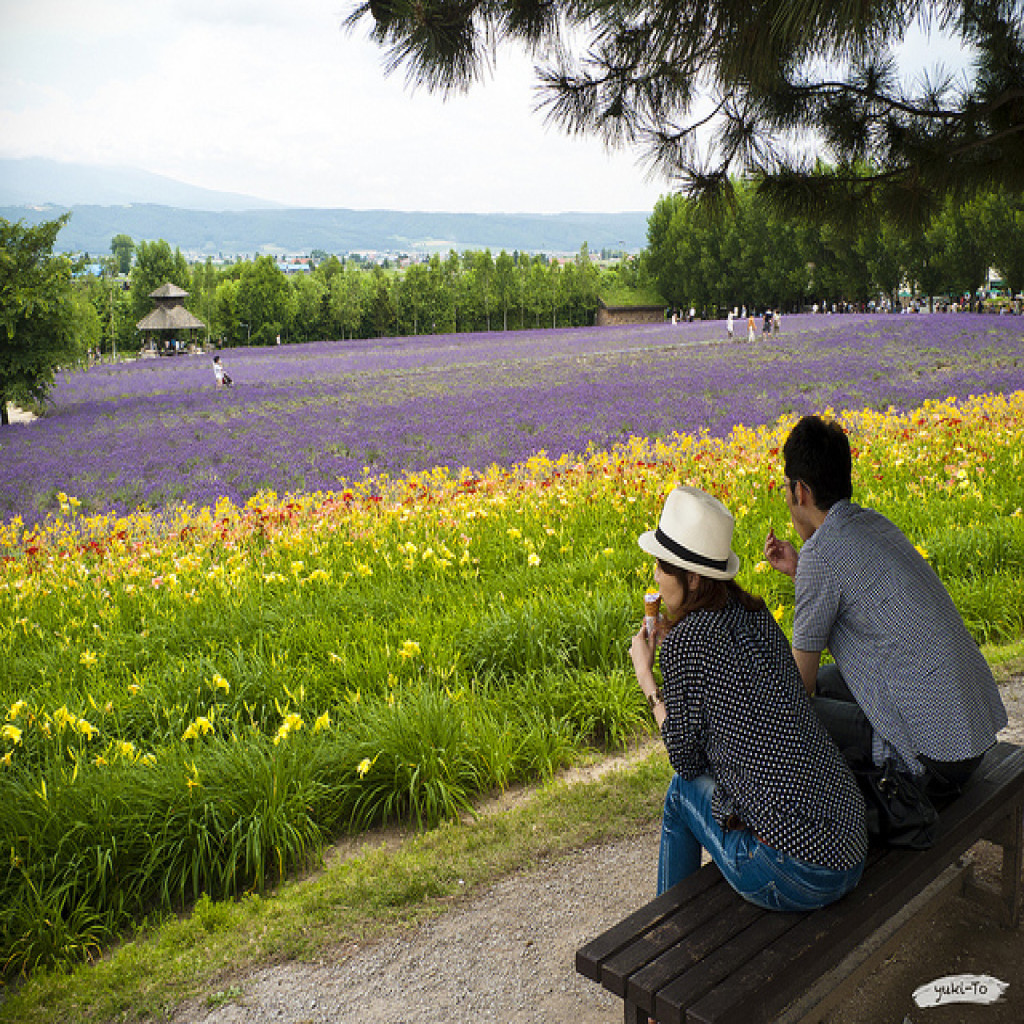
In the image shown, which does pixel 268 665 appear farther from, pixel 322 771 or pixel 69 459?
pixel 69 459

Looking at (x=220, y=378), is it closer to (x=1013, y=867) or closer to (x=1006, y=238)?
(x=1013, y=867)

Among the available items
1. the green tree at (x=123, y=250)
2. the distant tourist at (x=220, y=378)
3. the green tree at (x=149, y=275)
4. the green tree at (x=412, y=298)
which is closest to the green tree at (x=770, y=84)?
the distant tourist at (x=220, y=378)

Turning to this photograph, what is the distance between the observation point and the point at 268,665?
4691mm

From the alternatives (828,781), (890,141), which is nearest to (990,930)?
(828,781)

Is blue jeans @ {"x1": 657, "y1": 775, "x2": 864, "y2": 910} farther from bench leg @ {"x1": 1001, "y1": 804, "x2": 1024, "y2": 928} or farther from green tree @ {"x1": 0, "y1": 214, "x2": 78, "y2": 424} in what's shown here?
green tree @ {"x1": 0, "y1": 214, "x2": 78, "y2": 424}

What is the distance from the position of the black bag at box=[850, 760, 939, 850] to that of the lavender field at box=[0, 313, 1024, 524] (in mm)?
8481

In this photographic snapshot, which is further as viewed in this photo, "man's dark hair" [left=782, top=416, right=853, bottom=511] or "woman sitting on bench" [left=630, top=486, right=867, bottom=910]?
"man's dark hair" [left=782, top=416, right=853, bottom=511]

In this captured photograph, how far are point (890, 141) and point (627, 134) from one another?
158cm

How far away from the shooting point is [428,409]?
1684cm

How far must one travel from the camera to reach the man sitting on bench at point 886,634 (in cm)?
251

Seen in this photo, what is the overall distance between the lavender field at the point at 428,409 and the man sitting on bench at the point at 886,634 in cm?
811

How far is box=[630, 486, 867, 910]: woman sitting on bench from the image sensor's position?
2100mm

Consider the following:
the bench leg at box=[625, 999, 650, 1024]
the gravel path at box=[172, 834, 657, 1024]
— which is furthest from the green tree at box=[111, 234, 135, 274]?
the bench leg at box=[625, 999, 650, 1024]

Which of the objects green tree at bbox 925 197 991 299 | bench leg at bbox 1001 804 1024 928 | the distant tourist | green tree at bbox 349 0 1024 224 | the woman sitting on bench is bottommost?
bench leg at bbox 1001 804 1024 928
